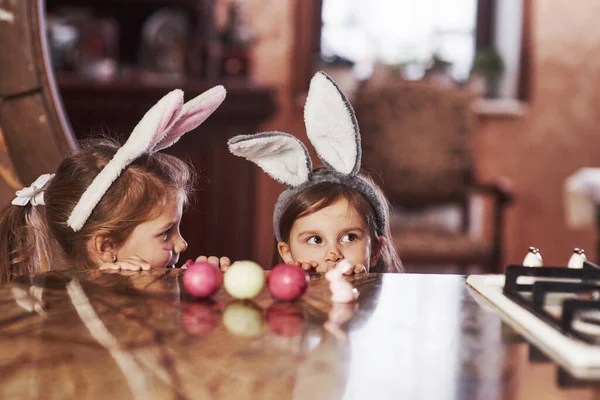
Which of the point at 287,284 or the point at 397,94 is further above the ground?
the point at 397,94

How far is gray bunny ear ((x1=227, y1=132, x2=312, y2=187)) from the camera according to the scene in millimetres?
1298

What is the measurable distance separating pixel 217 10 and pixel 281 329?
3769mm

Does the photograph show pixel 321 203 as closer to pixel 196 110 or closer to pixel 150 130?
pixel 196 110

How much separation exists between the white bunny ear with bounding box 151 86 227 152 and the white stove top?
0.56m

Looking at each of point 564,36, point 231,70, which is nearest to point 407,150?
point 231,70

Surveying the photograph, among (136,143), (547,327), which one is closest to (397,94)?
(136,143)

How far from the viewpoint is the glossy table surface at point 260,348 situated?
2.06 feet

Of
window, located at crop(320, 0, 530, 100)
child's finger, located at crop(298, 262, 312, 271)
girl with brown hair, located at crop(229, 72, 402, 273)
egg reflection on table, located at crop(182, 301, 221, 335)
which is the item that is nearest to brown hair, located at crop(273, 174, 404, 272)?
girl with brown hair, located at crop(229, 72, 402, 273)

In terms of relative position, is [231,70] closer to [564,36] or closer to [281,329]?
[564,36]

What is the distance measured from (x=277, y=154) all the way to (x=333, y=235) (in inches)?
10.7

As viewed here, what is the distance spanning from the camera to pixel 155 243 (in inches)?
61.8

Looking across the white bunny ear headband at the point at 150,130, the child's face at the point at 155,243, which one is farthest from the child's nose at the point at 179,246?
the white bunny ear headband at the point at 150,130

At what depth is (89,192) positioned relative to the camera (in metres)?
1.34

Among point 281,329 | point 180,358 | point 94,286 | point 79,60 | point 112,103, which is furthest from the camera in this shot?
point 79,60
